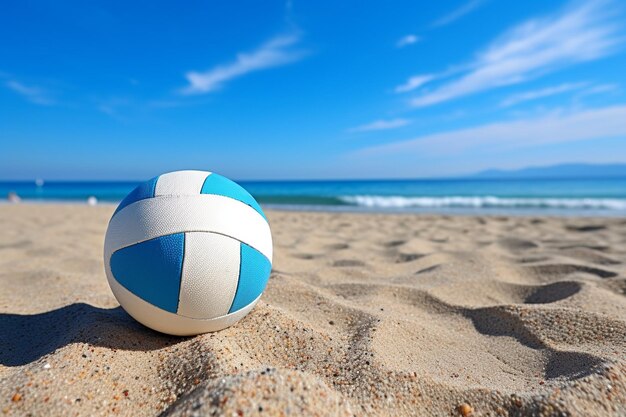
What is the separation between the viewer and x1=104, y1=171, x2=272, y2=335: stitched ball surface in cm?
202

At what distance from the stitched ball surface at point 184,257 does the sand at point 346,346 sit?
20 cm

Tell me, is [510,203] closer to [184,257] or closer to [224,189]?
[224,189]

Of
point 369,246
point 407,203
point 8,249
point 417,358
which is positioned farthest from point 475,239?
point 407,203

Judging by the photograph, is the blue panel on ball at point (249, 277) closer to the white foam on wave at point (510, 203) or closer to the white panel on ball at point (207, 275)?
the white panel on ball at point (207, 275)

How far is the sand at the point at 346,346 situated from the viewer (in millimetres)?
1588

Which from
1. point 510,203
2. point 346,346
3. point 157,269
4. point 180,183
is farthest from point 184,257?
point 510,203

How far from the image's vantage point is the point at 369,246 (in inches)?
216

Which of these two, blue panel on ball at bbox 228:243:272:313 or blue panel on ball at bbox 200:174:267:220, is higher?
blue panel on ball at bbox 200:174:267:220

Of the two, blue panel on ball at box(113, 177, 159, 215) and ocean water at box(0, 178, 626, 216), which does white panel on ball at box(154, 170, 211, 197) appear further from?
ocean water at box(0, 178, 626, 216)

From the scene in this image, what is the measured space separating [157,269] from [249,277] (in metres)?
0.49

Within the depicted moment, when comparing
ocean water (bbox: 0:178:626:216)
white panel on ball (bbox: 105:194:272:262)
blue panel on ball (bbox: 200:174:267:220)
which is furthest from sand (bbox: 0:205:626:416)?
ocean water (bbox: 0:178:626:216)

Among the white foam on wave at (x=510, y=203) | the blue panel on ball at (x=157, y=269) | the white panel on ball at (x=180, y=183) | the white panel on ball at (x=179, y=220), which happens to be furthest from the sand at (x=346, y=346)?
the white foam on wave at (x=510, y=203)

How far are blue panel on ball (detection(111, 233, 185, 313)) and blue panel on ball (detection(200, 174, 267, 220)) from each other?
35 cm

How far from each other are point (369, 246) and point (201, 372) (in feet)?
12.9
